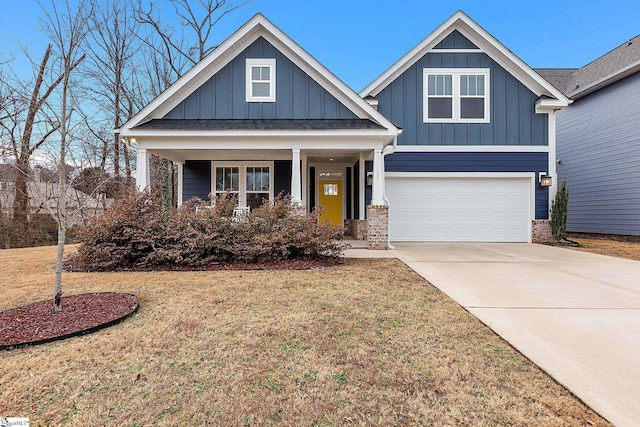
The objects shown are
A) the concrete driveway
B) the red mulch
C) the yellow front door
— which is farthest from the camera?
the yellow front door

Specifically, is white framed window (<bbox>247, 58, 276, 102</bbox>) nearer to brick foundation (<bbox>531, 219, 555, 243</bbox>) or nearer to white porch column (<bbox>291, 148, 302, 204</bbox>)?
white porch column (<bbox>291, 148, 302, 204</bbox>)

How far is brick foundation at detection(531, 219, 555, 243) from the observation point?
11.0 m

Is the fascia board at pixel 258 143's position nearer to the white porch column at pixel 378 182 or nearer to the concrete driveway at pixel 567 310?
the white porch column at pixel 378 182

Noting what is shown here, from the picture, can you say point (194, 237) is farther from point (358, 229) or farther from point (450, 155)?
point (450, 155)

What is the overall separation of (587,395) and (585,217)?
50.8 feet

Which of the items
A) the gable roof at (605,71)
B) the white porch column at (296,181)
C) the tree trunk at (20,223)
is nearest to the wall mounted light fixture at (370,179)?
the white porch column at (296,181)

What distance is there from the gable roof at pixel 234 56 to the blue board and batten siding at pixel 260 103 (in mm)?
122

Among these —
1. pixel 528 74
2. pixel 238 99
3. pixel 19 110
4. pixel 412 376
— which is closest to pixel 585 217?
pixel 528 74

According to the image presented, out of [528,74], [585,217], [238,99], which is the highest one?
[528,74]

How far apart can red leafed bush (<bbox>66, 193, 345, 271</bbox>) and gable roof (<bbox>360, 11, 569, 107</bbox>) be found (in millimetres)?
6182

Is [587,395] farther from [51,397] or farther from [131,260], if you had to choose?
[131,260]

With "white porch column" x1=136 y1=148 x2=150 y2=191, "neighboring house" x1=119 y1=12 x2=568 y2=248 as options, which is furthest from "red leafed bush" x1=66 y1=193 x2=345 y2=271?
"neighboring house" x1=119 y1=12 x2=568 y2=248

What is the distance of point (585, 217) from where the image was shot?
14219mm

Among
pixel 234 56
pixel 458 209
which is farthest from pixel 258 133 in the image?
pixel 458 209
